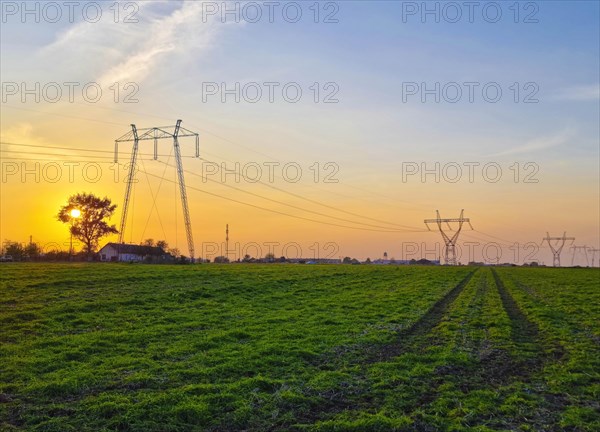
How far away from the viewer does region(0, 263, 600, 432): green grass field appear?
1140 cm

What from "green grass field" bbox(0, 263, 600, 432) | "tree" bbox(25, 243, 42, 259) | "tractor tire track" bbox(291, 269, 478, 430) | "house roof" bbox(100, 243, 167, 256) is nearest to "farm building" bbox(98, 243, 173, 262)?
"house roof" bbox(100, 243, 167, 256)

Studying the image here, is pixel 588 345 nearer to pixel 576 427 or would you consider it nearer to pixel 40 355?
pixel 576 427

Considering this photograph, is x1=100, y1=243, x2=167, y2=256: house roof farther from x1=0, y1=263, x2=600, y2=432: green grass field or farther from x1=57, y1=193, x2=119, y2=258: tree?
x1=0, y1=263, x2=600, y2=432: green grass field

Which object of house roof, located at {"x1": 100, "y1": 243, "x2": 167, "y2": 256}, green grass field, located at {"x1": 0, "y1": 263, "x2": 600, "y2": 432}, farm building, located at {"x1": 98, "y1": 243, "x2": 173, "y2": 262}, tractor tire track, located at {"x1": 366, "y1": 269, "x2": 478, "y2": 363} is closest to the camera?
green grass field, located at {"x1": 0, "y1": 263, "x2": 600, "y2": 432}

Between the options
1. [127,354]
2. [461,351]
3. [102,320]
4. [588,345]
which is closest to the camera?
[127,354]

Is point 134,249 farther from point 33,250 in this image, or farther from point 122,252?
point 33,250

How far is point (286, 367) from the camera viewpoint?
52.3 ft

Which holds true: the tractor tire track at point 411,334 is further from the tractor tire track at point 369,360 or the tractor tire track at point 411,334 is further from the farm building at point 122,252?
the farm building at point 122,252

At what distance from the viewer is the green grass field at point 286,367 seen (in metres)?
11.4

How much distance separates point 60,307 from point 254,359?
1378 cm

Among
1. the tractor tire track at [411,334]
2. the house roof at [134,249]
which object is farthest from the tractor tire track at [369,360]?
the house roof at [134,249]

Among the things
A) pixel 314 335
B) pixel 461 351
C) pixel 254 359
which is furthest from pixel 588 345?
pixel 254 359

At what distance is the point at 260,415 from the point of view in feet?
37.9

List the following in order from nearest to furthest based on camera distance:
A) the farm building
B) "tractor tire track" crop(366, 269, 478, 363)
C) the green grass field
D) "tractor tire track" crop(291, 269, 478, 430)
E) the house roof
Result: the green grass field → "tractor tire track" crop(291, 269, 478, 430) → "tractor tire track" crop(366, 269, 478, 363) → the farm building → the house roof
